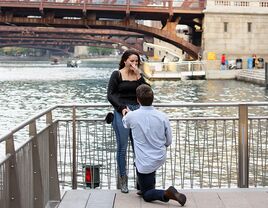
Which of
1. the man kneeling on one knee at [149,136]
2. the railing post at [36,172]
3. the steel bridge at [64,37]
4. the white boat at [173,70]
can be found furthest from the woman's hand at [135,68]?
the steel bridge at [64,37]

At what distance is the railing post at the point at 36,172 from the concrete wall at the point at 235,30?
55750 mm

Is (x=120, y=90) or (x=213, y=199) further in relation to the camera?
(x=120, y=90)

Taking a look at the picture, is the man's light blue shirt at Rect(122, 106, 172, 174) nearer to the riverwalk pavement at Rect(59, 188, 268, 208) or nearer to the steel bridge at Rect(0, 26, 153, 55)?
the riverwalk pavement at Rect(59, 188, 268, 208)

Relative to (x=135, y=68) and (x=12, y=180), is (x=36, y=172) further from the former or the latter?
(x=135, y=68)

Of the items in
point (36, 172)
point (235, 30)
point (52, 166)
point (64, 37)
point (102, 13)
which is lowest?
point (52, 166)

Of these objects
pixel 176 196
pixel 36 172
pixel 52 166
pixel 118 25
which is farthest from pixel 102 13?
pixel 36 172

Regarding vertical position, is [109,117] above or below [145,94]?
below

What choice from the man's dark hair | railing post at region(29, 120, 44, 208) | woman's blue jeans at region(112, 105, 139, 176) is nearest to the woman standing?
woman's blue jeans at region(112, 105, 139, 176)

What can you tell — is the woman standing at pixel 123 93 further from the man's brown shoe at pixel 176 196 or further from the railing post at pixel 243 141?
the railing post at pixel 243 141

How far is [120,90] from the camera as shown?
27.5 ft

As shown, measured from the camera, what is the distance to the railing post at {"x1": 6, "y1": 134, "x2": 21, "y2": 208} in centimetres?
577

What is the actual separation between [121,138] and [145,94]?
3.07 ft

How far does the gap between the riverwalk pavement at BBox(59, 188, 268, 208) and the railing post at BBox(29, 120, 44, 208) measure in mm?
800

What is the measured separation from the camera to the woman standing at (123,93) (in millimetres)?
8328
